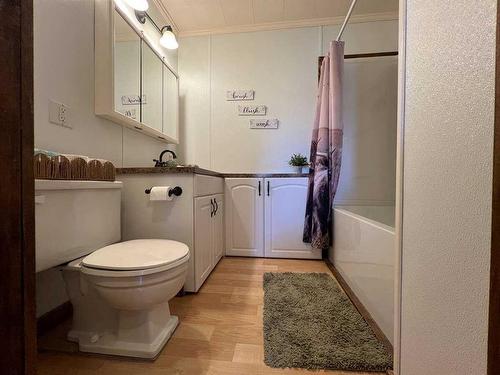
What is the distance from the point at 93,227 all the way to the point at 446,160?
139cm

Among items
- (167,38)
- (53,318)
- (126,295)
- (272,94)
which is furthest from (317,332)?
(167,38)

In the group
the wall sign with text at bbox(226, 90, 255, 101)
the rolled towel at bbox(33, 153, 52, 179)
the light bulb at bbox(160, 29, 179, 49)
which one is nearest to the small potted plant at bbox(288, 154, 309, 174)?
the wall sign with text at bbox(226, 90, 255, 101)

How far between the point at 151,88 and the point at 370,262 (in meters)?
2.04

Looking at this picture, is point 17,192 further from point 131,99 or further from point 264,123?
point 264,123

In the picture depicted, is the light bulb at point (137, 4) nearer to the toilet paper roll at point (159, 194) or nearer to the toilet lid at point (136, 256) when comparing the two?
the toilet paper roll at point (159, 194)

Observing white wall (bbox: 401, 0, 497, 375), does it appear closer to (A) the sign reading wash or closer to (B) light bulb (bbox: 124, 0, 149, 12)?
(B) light bulb (bbox: 124, 0, 149, 12)

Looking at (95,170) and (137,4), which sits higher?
(137,4)

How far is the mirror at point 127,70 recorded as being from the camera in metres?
1.51

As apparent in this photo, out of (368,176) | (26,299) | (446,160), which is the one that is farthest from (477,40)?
(368,176)

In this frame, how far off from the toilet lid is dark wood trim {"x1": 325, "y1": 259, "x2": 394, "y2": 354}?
37.9 inches

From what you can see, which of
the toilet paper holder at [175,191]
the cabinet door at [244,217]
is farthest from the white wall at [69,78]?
the cabinet door at [244,217]

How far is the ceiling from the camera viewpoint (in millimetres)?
2219

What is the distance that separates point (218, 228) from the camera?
2.04 metres

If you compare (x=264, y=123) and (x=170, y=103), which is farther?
(x=264, y=123)
